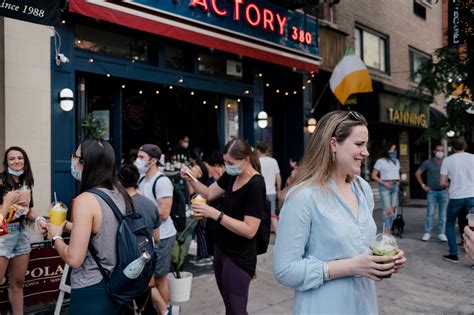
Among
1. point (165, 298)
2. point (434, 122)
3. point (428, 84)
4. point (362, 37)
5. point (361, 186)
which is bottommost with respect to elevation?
point (165, 298)

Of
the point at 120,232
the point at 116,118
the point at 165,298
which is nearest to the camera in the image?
the point at 120,232

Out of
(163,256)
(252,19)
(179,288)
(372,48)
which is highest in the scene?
(372,48)

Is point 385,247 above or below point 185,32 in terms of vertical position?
below

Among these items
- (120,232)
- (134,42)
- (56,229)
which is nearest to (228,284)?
(120,232)

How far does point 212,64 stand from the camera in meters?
10.2

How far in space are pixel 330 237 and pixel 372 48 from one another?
48.5ft

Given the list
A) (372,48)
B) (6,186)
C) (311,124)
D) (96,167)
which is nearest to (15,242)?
(6,186)

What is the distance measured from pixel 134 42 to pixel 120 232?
21.6ft

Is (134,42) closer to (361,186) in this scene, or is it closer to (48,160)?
(48,160)

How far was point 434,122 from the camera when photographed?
10461mm

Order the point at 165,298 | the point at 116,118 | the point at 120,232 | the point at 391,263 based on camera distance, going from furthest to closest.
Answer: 1. the point at 116,118
2. the point at 165,298
3. the point at 120,232
4. the point at 391,263

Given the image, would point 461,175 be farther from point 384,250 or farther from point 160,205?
point 384,250

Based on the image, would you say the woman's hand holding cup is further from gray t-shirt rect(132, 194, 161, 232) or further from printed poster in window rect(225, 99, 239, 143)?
printed poster in window rect(225, 99, 239, 143)

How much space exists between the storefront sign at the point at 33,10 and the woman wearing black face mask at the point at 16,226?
1.77 metres
